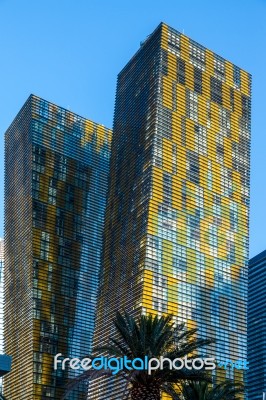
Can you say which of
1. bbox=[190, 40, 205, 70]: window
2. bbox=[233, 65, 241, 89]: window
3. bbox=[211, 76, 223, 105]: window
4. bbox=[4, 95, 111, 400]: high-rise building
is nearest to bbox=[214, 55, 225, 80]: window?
bbox=[211, 76, 223, 105]: window

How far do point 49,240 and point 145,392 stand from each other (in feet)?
382

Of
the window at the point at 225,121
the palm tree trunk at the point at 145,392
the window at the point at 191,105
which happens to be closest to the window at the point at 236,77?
the window at the point at 225,121

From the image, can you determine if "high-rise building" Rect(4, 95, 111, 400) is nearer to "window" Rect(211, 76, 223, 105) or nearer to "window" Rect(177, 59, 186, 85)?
"window" Rect(177, 59, 186, 85)

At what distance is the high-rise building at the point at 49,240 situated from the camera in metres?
159

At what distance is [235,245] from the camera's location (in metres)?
148

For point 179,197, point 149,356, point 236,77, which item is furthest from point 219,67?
point 149,356

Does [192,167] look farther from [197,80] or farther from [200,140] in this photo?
[197,80]

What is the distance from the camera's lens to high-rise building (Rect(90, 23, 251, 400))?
13525 cm

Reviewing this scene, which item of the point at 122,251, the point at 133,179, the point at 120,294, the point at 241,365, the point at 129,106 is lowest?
the point at 241,365

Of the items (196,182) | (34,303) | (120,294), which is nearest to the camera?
(120,294)

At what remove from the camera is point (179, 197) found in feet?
464

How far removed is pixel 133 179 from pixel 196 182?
1229 centimetres

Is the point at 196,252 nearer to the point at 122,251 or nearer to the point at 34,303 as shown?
the point at 122,251

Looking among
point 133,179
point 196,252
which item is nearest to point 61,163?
point 133,179
